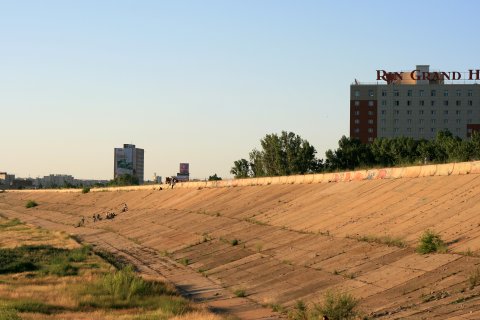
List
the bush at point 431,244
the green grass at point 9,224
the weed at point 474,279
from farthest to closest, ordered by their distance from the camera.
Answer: the green grass at point 9,224 → the bush at point 431,244 → the weed at point 474,279

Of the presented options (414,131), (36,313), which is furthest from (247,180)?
(414,131)

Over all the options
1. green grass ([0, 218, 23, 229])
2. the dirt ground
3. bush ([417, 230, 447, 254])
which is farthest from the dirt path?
green grass ([0, 218, 23, 229])

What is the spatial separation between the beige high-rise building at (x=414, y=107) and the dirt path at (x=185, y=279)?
125 m

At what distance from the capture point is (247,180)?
73812mm

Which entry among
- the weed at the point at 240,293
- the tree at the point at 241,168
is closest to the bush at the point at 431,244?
the weed at the point at 240,293

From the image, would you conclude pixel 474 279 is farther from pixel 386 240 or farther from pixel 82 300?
pixel 82 300

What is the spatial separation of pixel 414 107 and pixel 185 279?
495 feet

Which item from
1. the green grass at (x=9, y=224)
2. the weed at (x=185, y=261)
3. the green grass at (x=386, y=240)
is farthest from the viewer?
the green grass at (x=9, y=224)

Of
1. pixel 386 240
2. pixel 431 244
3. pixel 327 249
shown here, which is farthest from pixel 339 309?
pixel 327 249

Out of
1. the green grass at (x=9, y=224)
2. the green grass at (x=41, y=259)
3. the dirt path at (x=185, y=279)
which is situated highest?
the dirt path at (x=185, y=279)

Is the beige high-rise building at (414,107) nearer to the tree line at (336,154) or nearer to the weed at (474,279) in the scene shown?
the tree line at (336,154)

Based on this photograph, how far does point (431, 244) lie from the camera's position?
24969 mm

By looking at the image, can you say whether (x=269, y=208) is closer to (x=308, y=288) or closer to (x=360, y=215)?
(x=360, y=215)

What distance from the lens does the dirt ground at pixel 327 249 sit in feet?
71.6
